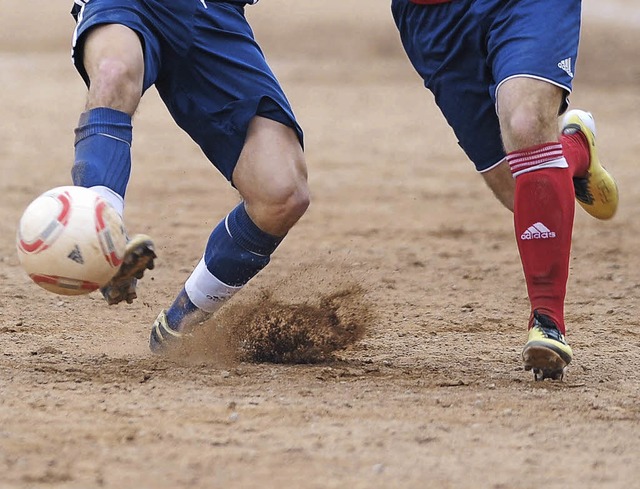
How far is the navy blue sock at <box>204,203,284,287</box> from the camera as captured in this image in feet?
16.2

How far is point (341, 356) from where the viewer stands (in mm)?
5102

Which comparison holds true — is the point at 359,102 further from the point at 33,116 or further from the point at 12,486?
the point at 12,486

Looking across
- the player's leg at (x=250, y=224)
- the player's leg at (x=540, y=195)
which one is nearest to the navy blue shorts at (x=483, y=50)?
the player's leg at (x=540, y=195)

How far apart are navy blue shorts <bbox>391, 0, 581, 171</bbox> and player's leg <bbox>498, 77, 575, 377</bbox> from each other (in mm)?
102

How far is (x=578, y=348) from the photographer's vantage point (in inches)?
209

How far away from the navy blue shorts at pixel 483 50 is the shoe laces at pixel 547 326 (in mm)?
858

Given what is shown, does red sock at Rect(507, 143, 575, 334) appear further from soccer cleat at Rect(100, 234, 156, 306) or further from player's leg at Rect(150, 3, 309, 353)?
soccer cleat at Rect(100, 234, 156, 306)

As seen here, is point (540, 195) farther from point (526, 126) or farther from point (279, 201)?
point (279, 201)

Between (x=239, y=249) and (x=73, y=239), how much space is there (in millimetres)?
1155

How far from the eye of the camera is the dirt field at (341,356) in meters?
3.36

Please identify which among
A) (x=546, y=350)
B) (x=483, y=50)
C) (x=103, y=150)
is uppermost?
(x=483, y=50)

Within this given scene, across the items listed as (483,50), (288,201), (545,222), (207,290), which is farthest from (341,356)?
(483,50)

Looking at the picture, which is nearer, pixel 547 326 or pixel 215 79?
pixel 547 326

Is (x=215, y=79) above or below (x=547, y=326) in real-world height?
above
